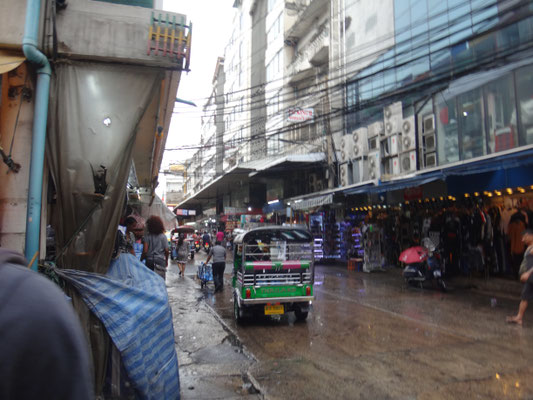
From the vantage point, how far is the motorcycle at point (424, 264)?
10.9m

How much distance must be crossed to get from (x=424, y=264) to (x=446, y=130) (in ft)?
16.5

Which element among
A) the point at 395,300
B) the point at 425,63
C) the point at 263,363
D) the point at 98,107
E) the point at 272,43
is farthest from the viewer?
the point at 272,43

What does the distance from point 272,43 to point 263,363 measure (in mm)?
26585

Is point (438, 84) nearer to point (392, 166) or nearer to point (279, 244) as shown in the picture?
point (392, 166)

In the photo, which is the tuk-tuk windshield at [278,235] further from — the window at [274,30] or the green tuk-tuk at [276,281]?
the window at [274,30]

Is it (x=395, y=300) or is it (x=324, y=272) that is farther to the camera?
(x=324, y=272)

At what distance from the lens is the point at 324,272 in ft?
52.5

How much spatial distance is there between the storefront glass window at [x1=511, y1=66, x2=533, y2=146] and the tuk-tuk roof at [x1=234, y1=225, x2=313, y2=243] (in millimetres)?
6949

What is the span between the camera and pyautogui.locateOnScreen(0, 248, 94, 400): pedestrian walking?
87 cm

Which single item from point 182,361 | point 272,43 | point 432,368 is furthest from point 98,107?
point 272,43

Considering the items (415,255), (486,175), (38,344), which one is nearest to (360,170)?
(415,255)

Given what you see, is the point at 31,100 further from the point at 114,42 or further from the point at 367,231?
the point at 367,231

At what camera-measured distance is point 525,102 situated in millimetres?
10312

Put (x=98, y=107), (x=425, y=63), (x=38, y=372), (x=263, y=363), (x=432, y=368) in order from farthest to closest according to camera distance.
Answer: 1. (x=425, y=63)
2. (x=263, y=363)
3. (x=432, y=368)
4. (x=98, y=107)
5. (x=38, y=372)
